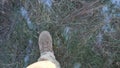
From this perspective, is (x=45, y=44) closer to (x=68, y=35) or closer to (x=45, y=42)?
(x=45, y=42)

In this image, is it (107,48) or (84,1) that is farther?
(84,1)

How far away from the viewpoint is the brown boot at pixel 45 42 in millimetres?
1839

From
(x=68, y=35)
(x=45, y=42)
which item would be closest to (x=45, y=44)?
(x=45, y=42)

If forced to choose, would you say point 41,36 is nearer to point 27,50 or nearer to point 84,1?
point 27,50

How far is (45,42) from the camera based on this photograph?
6.09 ft

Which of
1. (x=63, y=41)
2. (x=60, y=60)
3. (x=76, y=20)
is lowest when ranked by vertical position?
(x=60, y=60)

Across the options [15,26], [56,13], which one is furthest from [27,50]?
[56,13]

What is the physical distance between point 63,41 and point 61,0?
29 centimetres

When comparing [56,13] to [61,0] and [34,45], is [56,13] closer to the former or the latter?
[61,0]

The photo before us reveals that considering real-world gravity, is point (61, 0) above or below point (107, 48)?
above

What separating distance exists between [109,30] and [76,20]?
0.23 m

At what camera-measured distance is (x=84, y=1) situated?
2.01m

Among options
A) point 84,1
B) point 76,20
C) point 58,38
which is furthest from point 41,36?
point 84,1

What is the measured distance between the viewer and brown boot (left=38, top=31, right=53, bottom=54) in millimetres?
1839
